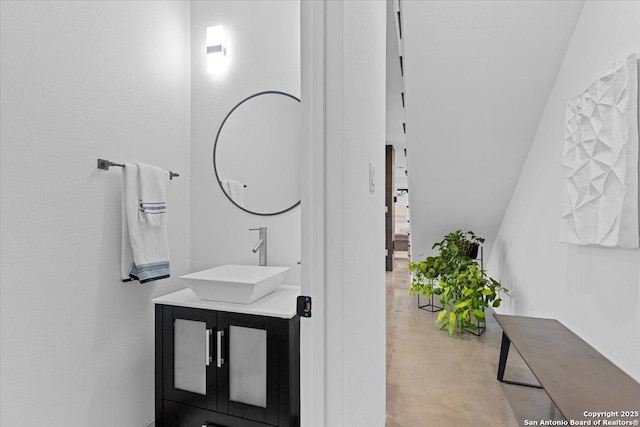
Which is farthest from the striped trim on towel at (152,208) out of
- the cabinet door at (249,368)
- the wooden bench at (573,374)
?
the wooden bench at (573,374)

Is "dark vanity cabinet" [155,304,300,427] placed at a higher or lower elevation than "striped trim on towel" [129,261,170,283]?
lower

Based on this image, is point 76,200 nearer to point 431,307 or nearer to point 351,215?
point 351,215

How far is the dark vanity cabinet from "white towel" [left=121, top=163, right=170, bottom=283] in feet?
0.65

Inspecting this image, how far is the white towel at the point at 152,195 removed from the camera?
180cm

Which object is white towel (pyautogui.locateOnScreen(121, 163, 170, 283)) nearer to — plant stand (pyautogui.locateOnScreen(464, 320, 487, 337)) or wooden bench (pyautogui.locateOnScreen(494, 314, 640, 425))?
wooden bench (pyautogui.locateOnScreen(494, 314, 640, 425))

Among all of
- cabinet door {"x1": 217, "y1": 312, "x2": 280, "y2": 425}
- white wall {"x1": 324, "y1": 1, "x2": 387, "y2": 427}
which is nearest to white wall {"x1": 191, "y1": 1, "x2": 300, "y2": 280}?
cabinet door {"x1": 217, "y1": 312, "x2": 280, "y2": 425}

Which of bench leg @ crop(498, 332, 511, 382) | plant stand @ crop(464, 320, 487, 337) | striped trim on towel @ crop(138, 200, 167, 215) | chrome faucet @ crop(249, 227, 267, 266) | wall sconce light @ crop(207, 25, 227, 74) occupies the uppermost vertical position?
wall sconce light @ crop(207, 25, 227, 74)

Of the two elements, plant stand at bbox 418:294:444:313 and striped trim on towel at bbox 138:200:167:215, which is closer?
striped trim on towel at bbox 138:200:167:215

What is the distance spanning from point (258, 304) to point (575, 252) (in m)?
1.89

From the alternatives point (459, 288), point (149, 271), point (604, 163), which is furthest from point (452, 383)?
point (149, 271)

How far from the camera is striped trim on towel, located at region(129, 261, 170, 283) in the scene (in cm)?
175

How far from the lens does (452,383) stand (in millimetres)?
2324

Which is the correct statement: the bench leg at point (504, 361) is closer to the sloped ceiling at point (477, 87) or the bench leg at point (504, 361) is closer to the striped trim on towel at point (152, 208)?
the sloped ceiling at point (477, 87)

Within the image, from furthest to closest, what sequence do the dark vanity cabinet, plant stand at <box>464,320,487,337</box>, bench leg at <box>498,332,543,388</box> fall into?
plant stand at <box>464,320,487,337</box>
bench leg at <box>498,332,543,388</box>
the dark vanity cabinet
